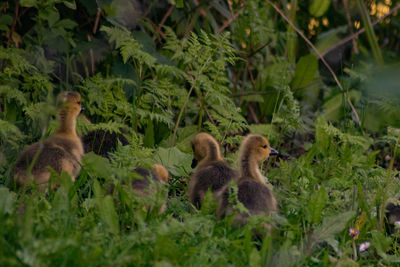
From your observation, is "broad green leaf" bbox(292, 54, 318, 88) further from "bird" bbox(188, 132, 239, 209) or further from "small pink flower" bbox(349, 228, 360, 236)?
"small pink flower" bbox(349, 228, 360, 236)

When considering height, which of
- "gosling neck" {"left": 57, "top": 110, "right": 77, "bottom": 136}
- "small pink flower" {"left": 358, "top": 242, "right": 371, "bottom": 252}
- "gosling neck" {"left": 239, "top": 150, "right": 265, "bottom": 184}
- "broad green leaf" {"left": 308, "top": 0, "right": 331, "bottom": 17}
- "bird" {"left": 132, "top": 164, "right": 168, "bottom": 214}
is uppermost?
"broad green leaf" {"left": 308, "top": 0, "right": 331, "bottom": 17}

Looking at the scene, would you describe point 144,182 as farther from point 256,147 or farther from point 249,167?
point 256,147

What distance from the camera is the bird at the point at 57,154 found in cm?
355

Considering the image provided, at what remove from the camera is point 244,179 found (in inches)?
140

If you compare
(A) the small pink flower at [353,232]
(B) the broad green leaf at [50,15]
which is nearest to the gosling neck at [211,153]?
(A) the small pink flower at [353,232]

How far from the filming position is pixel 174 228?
8.20ft

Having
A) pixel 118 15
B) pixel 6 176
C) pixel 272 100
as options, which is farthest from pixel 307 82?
pixel 6 176

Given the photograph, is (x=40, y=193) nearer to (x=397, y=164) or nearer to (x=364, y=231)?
(x=364, y=231)

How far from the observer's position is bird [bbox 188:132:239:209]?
381 cm

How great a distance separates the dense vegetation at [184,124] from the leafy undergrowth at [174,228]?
0.03ft

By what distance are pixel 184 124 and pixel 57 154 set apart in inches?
85.1

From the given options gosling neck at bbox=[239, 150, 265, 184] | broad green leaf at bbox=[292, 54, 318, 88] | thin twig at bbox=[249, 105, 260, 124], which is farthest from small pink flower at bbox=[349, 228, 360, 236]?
broad green leaf at bbox=[292, 54, 318, 88]

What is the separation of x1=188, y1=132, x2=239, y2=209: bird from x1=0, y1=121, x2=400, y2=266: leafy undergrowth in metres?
0.13

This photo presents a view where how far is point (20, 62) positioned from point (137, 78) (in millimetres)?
1044
